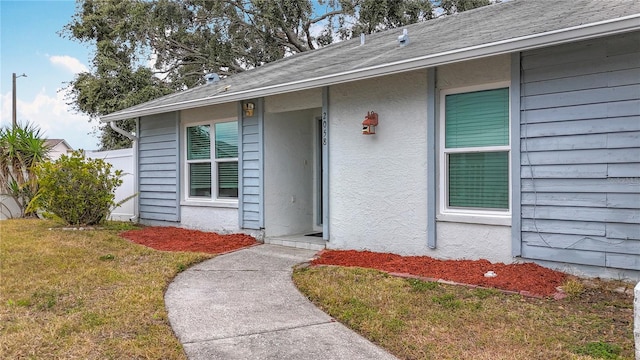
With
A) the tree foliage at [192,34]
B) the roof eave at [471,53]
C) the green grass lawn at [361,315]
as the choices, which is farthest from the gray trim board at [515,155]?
the tree foliage at [192,34]

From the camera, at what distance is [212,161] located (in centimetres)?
891

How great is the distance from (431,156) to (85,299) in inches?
164

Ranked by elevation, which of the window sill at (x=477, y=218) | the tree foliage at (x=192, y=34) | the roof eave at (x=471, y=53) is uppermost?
the tree foliage at (x=192, y=34)

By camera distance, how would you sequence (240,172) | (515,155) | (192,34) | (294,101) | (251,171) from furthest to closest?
(192,34) → (240,172) → (251,171) → (294,101) → (515,155)

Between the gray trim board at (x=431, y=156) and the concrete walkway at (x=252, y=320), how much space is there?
1.87m

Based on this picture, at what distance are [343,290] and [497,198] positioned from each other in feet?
7.28

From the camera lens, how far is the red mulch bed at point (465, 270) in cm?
447

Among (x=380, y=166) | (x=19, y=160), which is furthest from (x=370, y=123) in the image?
(x=19, y=160)

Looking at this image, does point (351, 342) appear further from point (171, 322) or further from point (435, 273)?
point (435, 273)

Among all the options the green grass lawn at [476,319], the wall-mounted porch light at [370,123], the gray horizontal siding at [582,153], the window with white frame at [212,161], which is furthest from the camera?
the window with white frame at [212,161]

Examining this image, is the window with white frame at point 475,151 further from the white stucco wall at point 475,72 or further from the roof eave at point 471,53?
the roof eave at point 471,53

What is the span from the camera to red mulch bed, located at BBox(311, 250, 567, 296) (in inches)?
176

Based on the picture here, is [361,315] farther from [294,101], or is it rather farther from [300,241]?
[294,101]

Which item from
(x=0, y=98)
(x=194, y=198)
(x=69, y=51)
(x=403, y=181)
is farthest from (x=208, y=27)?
(x=403, y=181)
